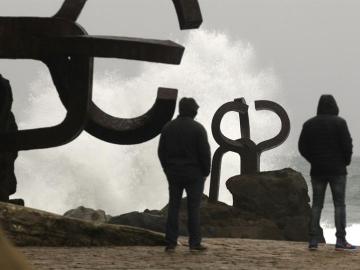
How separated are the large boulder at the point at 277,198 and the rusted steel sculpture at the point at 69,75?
29.8 feet

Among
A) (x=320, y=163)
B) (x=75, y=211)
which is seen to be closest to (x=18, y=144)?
(x=320, y=163)

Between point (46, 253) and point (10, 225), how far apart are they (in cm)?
81

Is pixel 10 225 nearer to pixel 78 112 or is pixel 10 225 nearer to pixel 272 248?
pixel 78 112

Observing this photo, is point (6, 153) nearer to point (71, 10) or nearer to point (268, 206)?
point (71, 10)

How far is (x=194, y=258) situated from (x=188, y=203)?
516 mm

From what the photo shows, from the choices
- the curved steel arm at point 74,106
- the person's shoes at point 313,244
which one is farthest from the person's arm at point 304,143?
the curved steel arm at point 74,106

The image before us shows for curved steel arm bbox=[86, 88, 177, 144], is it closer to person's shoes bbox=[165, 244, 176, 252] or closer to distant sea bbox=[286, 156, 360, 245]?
person's shoes bbox=[165, 244, 176, 252]

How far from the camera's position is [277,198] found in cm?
1571

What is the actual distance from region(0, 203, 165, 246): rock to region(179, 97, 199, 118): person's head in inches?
55.8

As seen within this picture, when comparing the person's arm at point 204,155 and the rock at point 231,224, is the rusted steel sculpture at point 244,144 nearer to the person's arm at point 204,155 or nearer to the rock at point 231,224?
the rock at point 231,224

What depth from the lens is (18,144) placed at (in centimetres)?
708

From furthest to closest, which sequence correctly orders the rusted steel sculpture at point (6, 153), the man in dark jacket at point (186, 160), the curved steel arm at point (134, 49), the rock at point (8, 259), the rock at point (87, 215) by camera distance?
1. the rock at point (87, 215)
2. the rusted steel sculpture at point (6, 153)
3. the curved steel arm at point (134, 49)
4. the man in dark jacket at point (186, 160)
5. the rock at point (8, 259)

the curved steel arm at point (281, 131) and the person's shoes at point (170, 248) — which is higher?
the curved steel arm at point (281, 131)

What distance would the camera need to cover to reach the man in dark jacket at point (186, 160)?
5980 mm
